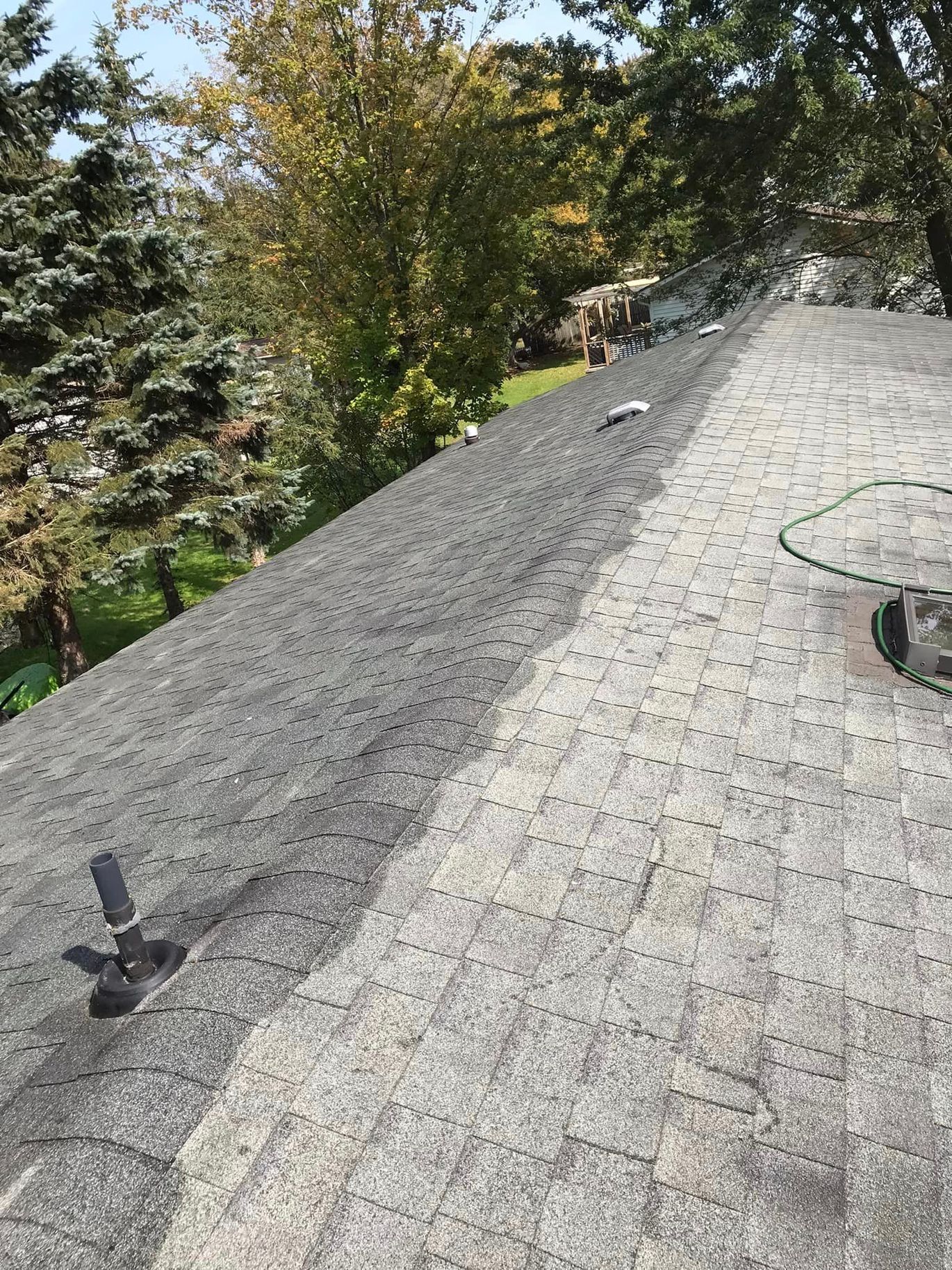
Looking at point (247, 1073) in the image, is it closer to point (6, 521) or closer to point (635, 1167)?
point (635, 1167)

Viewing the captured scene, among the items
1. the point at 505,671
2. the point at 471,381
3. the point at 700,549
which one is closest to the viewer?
the point at 505,671

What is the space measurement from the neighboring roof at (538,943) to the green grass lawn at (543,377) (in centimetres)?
3194

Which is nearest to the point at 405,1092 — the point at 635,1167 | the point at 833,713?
the point at 635,1167

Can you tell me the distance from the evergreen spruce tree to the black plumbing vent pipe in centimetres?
1359

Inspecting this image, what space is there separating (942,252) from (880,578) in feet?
72.4

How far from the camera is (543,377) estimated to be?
40125 mm

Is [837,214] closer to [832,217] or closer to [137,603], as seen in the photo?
[832,217]

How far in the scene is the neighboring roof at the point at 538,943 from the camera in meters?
1.75


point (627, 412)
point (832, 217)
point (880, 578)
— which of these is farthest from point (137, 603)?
point (832, 217)

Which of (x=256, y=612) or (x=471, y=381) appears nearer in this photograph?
(x=256, y=612)

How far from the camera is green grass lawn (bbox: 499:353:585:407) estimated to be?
36.7 meters

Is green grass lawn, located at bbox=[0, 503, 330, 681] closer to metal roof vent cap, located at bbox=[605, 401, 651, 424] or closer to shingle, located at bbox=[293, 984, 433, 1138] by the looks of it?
metal roof vent cap, located at bbox=[605, 401, 651, 424]

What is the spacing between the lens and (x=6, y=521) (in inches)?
564

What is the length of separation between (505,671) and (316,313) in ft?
76.6
